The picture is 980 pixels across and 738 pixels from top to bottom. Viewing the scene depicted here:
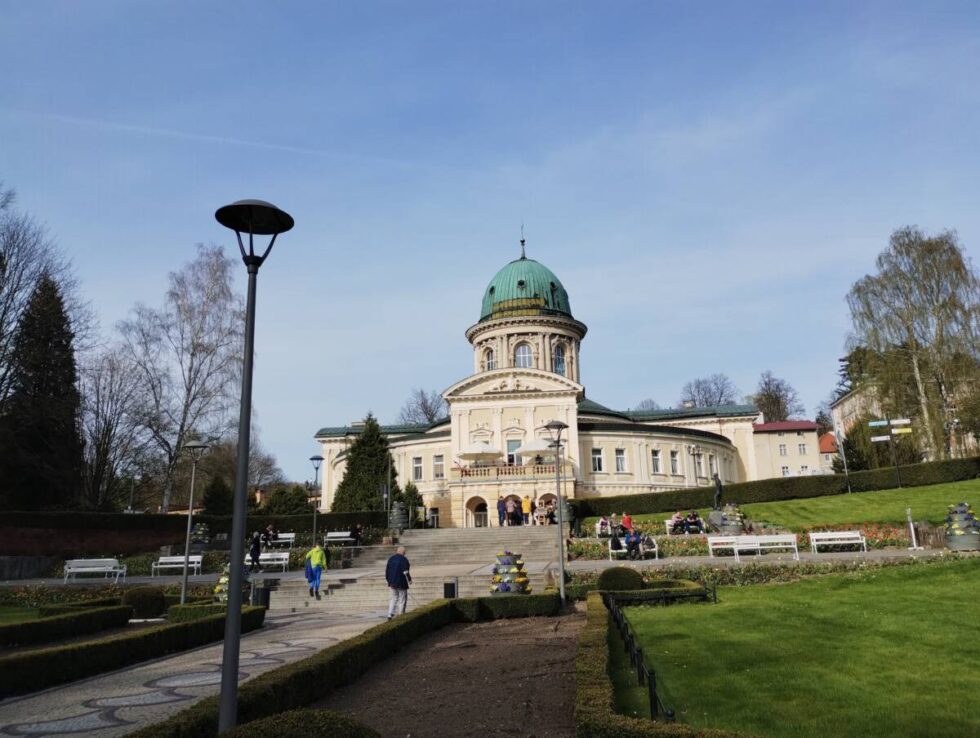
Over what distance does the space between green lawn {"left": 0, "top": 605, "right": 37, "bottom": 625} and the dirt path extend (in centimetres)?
1138

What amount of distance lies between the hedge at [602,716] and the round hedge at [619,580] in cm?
849

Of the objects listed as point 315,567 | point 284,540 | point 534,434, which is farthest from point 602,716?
point 534,434

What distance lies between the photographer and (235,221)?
757 cm

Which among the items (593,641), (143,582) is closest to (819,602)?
(593,641)

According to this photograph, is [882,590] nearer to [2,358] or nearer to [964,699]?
[964,699]

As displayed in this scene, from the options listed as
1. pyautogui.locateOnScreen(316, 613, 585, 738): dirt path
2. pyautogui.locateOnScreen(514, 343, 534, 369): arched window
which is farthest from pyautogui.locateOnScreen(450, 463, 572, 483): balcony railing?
pyautogui.locateOnScreen(316, 613, 585, 738): dirt path

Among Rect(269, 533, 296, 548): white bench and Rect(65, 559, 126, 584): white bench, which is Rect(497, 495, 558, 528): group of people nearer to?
Rect(269, 533, 296, 548): white bench

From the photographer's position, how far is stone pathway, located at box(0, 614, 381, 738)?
28.7ft

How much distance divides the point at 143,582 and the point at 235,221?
985 inches

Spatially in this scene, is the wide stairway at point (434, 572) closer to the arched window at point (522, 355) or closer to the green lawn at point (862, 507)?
the green lawn at point (862, 507)

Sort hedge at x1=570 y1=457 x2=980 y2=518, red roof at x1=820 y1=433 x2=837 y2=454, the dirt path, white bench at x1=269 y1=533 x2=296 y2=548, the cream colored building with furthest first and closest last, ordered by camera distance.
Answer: red roof at x1=820 y1=433 x2=837 y2=454, the cream colored building, hedge at x1=570 y1=457 x2=980 y2=518, white bench at x1=269 y1=533 x2=296 y2=548, the dirt path

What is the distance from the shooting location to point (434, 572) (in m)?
27.9

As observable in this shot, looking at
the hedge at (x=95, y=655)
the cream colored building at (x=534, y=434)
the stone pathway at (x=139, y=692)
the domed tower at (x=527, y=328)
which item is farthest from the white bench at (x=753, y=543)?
the domed tower at (x=527, y=328)

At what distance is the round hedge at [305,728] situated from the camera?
4.99 meters
